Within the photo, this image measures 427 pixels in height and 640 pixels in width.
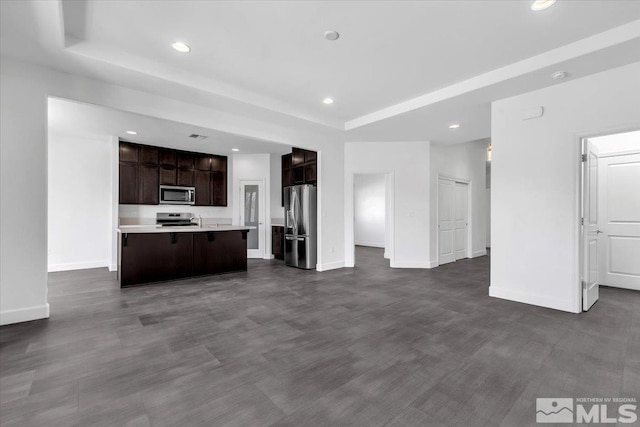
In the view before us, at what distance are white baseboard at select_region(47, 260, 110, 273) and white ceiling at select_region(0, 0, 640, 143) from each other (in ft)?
15.4

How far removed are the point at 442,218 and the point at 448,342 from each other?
15.5ft

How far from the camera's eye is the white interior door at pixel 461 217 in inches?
294

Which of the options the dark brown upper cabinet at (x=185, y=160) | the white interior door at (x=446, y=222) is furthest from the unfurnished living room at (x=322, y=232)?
the dark brown upper cabinet at (x=185, y=160)

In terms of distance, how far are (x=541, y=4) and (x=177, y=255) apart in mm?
5828

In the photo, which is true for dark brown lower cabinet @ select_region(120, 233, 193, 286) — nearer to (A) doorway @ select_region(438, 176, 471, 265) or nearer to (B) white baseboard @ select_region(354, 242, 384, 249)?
(A) doorway @ select_region(438, 176, 471, 265)

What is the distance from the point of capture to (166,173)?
6941mm

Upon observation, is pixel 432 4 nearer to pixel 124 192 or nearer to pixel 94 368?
pixel 94 368

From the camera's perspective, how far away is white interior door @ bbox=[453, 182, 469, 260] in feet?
24.5

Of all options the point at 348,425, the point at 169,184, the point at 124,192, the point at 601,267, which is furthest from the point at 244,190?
the point at 601,267

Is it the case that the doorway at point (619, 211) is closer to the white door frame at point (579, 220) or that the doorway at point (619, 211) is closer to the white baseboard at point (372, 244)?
the white door frame at point (579, 220)

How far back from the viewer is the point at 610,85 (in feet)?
10.6

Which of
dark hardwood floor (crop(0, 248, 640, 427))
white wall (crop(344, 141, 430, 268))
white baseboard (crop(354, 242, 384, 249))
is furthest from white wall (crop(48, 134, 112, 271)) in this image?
white baseboard (crop(354, 242, 384, 249))

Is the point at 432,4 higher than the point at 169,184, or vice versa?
the point at 432,4

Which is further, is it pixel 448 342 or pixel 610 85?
pixel 610 85
